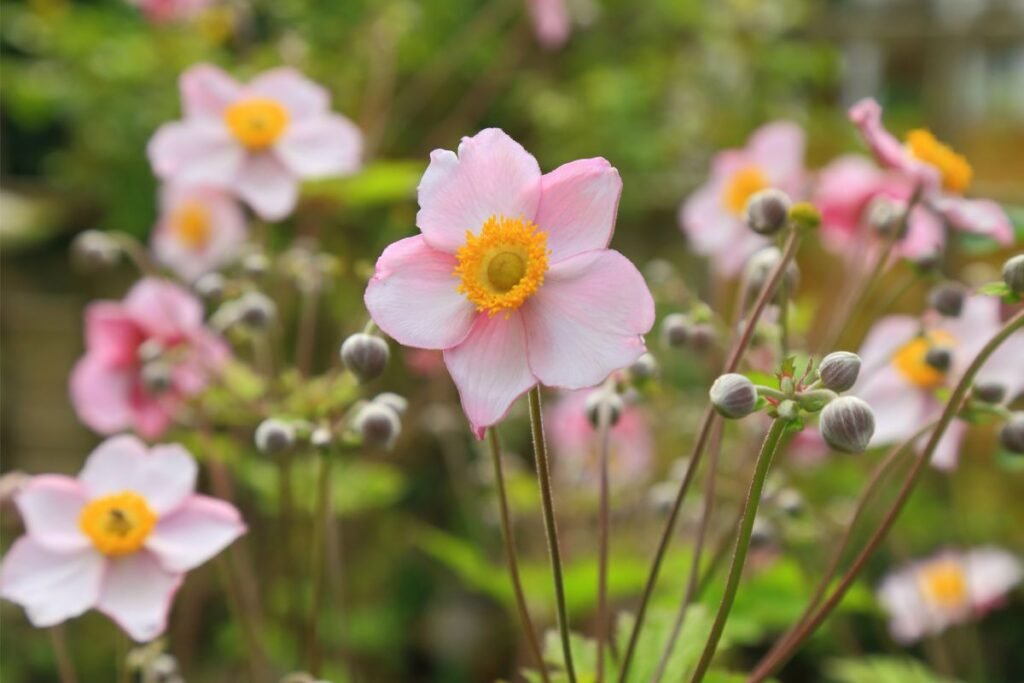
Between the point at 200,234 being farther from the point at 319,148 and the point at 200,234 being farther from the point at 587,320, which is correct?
the point at 587,320

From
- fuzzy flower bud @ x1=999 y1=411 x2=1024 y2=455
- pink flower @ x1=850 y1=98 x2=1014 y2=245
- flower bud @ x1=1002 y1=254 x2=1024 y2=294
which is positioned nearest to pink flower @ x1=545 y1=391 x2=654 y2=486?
pink flower @ x1=850 y1=98 x2=1014 y2=245

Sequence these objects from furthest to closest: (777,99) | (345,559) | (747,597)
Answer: (777,99) < (345,559) < (747,597)

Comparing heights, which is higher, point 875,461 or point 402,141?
point 402,141

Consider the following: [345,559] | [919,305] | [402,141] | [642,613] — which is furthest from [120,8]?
[642,613]

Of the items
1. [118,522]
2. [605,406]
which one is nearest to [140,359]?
[118,522]

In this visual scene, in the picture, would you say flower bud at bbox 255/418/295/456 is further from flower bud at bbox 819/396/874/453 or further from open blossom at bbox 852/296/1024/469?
open blossom at bbox 852/296/1024/469

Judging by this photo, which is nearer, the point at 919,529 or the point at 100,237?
the point at 100,237

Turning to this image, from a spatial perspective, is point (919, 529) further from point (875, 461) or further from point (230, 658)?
point (230, 658)
